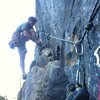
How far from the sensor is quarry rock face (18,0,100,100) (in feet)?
24.6

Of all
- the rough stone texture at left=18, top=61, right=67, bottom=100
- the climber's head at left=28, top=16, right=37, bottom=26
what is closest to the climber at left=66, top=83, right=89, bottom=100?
the rough stone texture at left=18, top=61, right=67, bottom=100

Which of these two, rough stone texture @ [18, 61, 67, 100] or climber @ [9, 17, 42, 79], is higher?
climber @ [9, 17, 42, 79]

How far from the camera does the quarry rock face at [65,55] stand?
7508 mm

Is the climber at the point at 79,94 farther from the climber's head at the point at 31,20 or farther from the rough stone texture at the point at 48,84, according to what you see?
the climber's head at the point at 31,20

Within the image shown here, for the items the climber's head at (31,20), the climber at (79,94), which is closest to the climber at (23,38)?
the climber's head at (31,20)

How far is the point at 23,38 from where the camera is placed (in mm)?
11797

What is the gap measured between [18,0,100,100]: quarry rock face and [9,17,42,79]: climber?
0.44 metres

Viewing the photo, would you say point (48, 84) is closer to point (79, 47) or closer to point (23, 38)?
point (79, 47)

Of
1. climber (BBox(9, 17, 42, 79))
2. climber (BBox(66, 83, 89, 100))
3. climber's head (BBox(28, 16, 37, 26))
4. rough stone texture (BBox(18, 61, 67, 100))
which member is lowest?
climber (BBox(66, 83, 89, 100))

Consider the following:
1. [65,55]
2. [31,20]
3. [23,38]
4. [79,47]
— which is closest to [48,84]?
[65,55]

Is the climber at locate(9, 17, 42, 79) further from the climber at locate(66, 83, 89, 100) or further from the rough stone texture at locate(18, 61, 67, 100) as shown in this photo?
the climber at locate(66, 83, 89, 100)

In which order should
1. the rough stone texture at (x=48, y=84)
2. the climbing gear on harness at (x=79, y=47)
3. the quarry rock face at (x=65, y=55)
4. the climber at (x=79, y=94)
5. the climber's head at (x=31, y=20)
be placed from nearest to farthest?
the climber at (x=79, y=94) → the quarry rock face at (x=65, y=55) → the climbing gear on harness at (x=79, y=47) → the rough stone texture at (x=48, y=84) → the climber's head at (x=31, y=20)

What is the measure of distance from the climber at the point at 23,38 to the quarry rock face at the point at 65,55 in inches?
17.2

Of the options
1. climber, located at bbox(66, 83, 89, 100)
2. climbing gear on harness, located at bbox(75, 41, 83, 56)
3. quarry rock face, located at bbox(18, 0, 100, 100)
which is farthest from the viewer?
climbing gear on harness, located at bbox(75, 41, 83, 56)
